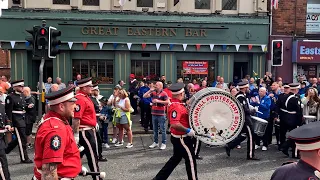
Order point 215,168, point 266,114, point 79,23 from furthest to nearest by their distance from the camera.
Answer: point 79,23
point 266,114
point 215,168

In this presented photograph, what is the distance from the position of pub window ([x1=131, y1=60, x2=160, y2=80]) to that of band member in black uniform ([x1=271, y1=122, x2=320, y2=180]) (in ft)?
49.5

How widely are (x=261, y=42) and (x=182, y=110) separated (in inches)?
519

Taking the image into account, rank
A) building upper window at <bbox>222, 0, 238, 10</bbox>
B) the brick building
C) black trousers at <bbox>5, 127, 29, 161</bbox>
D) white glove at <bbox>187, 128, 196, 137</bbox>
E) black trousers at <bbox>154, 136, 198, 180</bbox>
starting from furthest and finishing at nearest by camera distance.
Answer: building upper window at <bbox>222, 0, 238, 10</bbox> → the brick building → black trousers at <bbox>5, 127, 29, 161</bbox> → black trousers at <bbox>154, 136, 198, 180</bbox> → white glove at <bbox>187, 128, 196, 137</bbox>

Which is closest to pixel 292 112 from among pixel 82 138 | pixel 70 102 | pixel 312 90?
pixel 312 90

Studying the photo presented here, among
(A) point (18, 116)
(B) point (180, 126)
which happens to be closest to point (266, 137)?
(B) point (180, 126)

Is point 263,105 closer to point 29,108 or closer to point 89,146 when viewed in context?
point 89,146

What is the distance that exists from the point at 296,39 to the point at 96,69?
10224 millimetres

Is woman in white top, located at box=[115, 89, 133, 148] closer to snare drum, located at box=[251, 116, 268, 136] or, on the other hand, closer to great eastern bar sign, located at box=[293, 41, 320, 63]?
snare drum, located at box=[251, 116, 268, 136]

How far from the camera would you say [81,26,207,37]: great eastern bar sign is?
17.0m

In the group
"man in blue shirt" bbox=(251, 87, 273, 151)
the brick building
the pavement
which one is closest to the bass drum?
the pavement

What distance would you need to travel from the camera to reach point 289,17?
1836cm

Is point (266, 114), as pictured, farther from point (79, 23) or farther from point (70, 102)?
point (79, 23)

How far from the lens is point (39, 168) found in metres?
3.65

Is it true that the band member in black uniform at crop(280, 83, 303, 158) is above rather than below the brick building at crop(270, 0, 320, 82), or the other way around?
below
